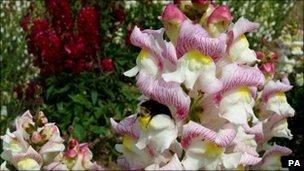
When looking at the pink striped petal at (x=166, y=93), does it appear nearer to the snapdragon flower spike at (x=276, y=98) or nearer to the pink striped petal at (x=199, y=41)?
the pink striped petal at (x=199, y=41)

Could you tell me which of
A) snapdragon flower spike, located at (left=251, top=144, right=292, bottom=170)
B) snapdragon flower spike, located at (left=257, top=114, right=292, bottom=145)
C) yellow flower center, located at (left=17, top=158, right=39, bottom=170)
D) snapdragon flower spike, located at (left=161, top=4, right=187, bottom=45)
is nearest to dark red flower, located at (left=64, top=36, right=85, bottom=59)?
snapdragon flower spike, located at (left=257, top=114, right=292, bottom=145)

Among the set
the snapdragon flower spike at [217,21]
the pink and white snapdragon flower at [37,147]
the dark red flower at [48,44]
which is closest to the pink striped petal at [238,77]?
the snapdragon flower spike at [217,21]

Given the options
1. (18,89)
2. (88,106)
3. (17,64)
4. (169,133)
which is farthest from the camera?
(17,64)

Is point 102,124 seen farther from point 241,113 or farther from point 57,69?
point 241,113

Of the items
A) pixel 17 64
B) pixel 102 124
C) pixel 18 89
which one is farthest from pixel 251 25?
pixel 17 64

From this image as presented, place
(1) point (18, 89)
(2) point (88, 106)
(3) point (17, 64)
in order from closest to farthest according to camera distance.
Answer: (1) point (18, 89) → (2) point (88, 106) → (3) point (17, 64)
